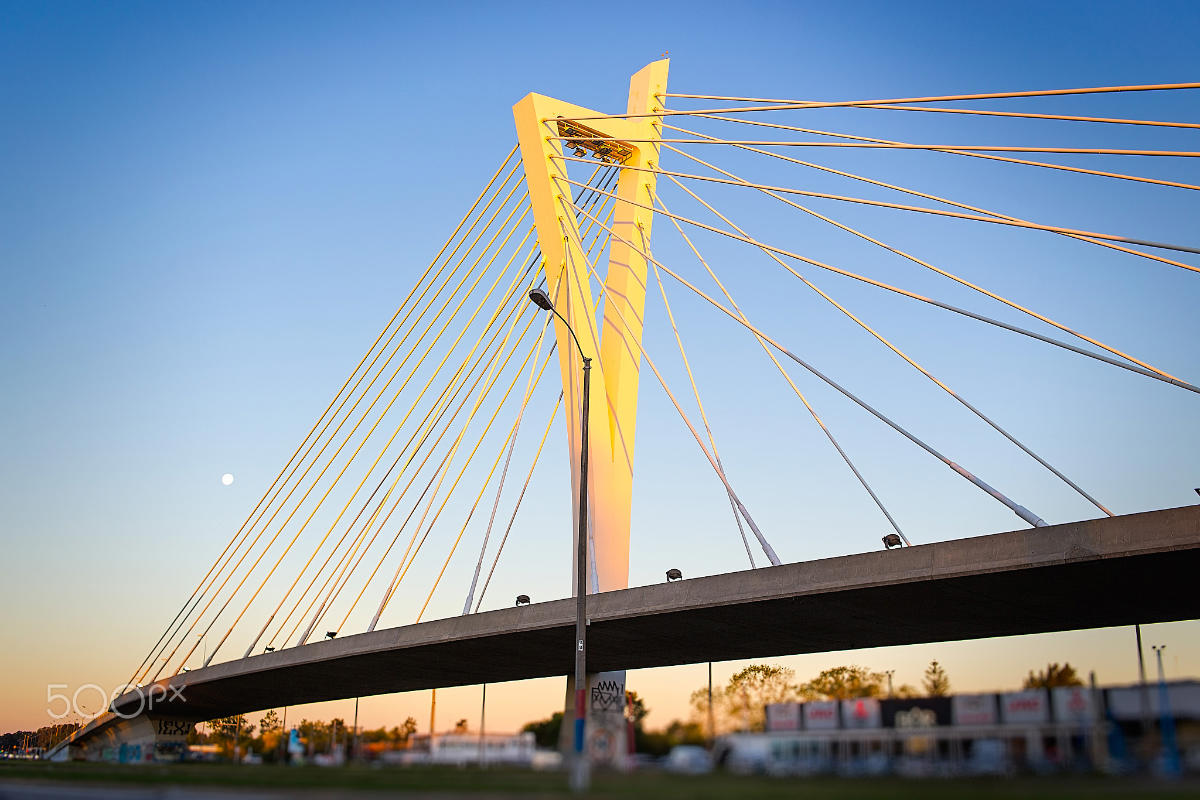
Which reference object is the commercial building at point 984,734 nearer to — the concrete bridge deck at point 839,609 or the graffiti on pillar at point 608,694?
the concrete bridge deck at point 839,609

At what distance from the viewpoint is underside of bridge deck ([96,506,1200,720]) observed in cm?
2055

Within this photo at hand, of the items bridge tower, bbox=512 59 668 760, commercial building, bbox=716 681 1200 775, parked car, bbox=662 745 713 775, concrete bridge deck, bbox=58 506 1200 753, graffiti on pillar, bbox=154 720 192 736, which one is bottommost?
graffiti on pillar, bbox=154 720 192 736

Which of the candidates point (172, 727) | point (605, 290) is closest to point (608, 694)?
point (605, 290)

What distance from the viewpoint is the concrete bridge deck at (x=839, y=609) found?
20.5 metres

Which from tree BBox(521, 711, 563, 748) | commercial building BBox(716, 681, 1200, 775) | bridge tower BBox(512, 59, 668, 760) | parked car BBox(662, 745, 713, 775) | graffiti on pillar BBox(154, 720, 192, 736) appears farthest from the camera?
graffiti on pillar BBox(154, 720, 192, 736)

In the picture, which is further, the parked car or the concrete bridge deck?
the concrete bridge deck

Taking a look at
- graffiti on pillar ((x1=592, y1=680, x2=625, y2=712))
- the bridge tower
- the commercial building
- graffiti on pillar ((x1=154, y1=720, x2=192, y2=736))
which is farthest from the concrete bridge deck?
graffiti on pillar ((x1=154, y1=720, x2=192, y2=736))

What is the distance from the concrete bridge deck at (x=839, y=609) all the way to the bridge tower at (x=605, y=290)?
1.87m

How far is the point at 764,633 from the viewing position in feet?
96.3

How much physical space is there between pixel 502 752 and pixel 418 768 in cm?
142

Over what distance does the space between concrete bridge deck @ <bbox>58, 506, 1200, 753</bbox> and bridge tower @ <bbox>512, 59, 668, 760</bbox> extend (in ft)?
6.12

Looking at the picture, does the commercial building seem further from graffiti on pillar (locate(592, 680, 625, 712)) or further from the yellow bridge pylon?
graffiti on pillar (locate(592, 680, 625, 712))

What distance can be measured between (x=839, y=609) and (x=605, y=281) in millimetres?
11580

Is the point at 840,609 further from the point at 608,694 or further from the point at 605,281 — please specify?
the point at 605,281
